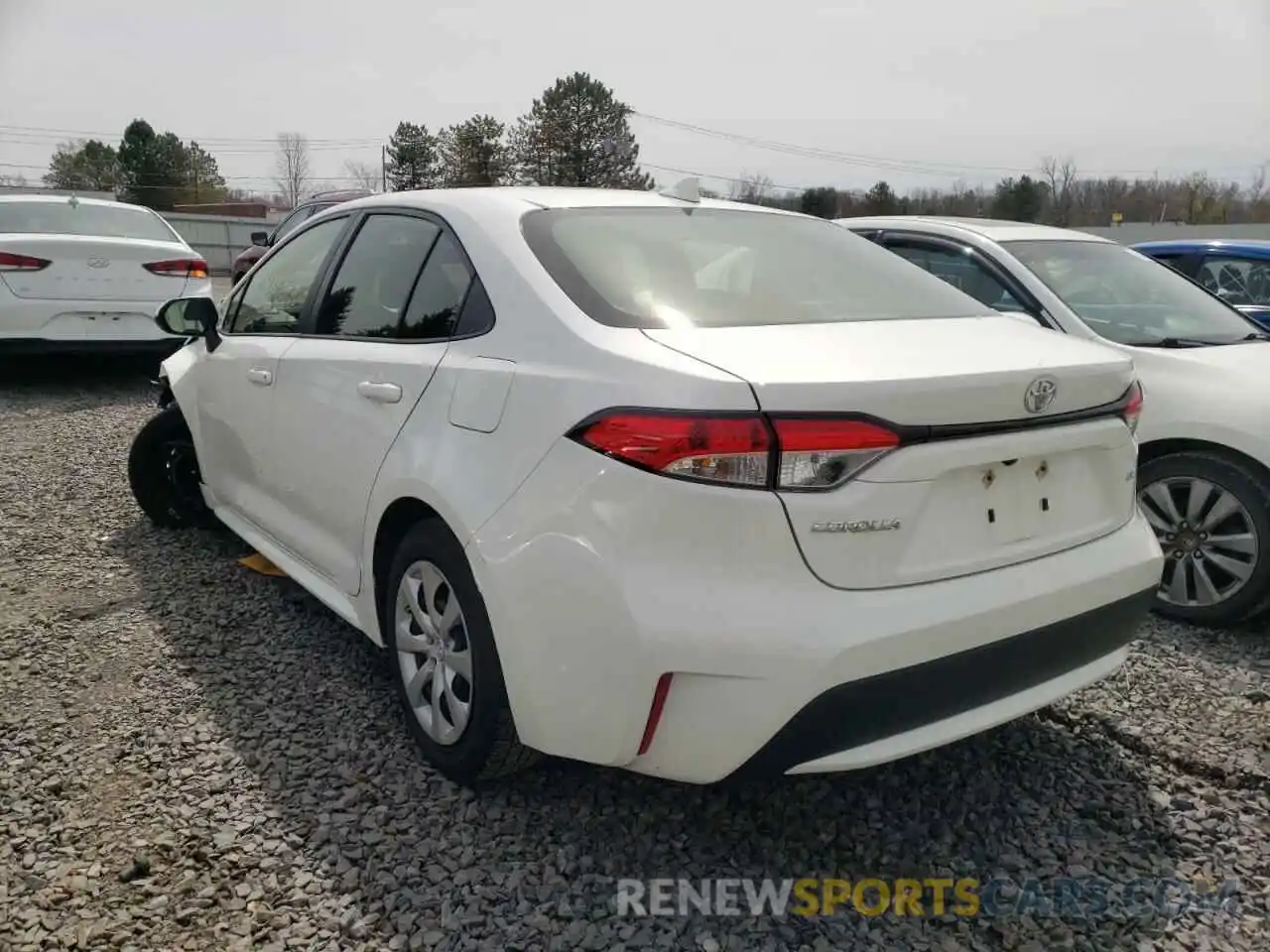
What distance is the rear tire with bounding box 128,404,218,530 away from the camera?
4.66m

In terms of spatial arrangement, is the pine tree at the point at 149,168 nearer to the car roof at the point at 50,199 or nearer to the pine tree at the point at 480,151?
the pine tree at the point at 480,151

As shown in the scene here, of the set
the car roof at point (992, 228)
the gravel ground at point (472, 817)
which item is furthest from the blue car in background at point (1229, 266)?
the gravel ground at point (472, 817)

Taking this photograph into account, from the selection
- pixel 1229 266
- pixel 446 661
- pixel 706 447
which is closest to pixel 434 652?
pixel 446 661

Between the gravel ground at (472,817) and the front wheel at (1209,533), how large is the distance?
20 cm

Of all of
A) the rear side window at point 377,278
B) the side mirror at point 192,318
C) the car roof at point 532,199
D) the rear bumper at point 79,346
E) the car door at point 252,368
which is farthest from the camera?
the rear bumper at point 79,346

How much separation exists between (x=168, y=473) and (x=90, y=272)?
365cm

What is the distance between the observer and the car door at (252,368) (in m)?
3.48

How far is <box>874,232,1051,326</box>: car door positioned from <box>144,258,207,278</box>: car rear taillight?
5.65 metres

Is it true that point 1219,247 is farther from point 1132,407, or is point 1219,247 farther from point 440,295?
point 440,295

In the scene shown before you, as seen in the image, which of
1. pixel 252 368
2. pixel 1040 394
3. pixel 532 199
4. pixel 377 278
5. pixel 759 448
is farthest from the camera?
pixel 252 368

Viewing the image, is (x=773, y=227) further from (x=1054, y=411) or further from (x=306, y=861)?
(x=306, y=861)

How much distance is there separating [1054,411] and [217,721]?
252 centimetres

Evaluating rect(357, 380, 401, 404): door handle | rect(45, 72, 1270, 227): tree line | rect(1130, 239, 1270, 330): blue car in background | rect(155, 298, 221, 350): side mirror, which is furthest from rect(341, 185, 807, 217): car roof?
rect(45, 72, 1270, 227): tree line

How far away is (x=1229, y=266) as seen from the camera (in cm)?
688
